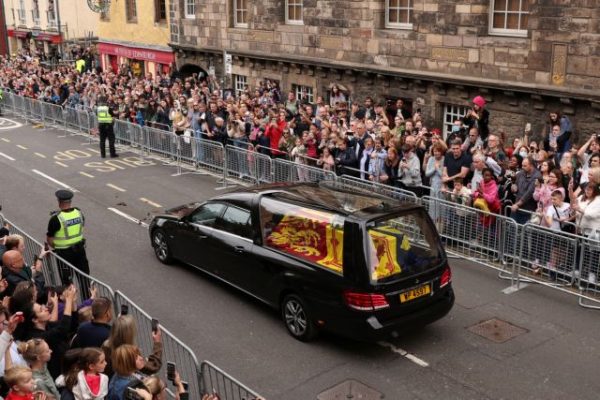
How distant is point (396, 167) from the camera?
43.1 ft

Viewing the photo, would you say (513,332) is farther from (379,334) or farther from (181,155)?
(181,155)

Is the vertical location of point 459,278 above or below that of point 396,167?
below

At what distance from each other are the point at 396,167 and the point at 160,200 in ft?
18.5

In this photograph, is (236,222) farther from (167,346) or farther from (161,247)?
(167,346)

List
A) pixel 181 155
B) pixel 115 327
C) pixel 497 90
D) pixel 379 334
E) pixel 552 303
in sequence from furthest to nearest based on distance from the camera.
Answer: pixel 181 155 < pixel 497 90 < pixel 552 303 < pixel 379 334 < pixel 115 327

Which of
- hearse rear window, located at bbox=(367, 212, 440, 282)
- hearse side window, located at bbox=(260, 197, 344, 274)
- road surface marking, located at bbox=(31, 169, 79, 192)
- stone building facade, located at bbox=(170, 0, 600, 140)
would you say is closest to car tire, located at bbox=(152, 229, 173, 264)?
hearse side window, located at bbox=(260, 197, 344, 274)

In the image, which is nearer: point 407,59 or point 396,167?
point 396,167

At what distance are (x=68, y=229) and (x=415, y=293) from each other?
4.81 m

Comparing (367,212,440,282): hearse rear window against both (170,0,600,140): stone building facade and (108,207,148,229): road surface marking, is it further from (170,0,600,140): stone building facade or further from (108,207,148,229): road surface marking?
(170,0,600,140): stone building facade

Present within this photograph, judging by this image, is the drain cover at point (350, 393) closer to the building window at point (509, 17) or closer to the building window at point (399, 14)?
the building window at point (509, 17)

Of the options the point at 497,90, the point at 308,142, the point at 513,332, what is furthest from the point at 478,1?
the point at 513,332

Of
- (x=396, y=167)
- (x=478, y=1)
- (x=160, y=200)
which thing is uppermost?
(x=478, y=1)

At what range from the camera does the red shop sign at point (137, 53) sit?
3181 cm

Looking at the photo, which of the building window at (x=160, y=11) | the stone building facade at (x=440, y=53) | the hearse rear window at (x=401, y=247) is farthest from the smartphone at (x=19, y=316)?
the building window at (x=160, y=11)
